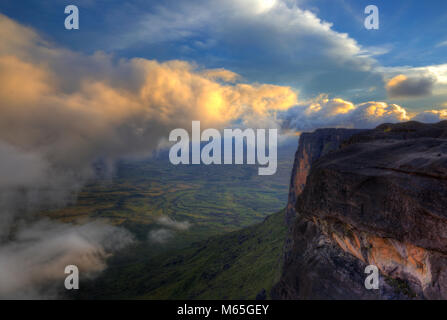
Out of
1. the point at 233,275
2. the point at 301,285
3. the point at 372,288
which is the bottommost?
the point at 233,275

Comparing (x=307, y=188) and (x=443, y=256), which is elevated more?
(x=307, y=188)

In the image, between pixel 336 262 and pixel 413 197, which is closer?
pixel 413 197
